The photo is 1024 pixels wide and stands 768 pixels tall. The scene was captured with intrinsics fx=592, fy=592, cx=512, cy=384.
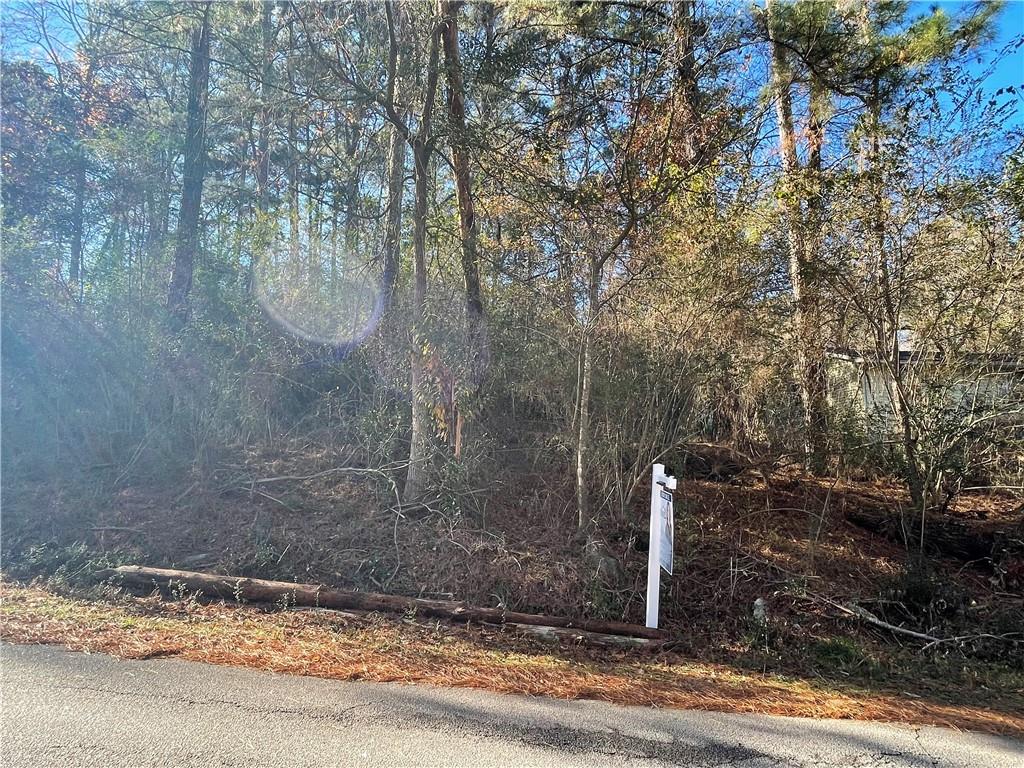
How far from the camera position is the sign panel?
523 cm

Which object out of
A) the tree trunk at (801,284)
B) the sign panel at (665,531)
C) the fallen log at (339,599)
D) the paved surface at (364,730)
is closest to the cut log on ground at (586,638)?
the fallen log at (339,599)

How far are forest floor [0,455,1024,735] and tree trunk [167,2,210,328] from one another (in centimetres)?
417

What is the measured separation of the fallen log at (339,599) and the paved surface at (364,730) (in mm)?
1645

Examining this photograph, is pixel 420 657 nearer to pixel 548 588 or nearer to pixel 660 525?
pixel 548 588

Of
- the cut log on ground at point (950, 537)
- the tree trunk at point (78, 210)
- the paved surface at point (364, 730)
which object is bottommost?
the paved surface at point (364, 730)

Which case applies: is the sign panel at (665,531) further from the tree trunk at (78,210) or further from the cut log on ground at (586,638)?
the tree trunk at (78,210)

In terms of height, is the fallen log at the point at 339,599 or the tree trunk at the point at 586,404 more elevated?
the tree trunk at the point at 586,404

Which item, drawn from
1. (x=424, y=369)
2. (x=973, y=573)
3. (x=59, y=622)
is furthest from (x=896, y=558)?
(x=59, y=622)

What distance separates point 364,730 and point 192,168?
42.5 ft

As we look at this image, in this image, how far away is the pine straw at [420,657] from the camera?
Result: 159 inches

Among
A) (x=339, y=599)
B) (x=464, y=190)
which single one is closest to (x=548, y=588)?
(x=339, y=599)

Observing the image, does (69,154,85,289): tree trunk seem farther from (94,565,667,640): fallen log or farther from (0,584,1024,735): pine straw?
(0,584,1024,735): pine straw

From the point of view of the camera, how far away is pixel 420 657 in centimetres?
457

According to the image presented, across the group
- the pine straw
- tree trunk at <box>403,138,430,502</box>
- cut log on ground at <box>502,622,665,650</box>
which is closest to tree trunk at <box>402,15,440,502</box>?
tree trunk at <box>403,138,430,502</box>
